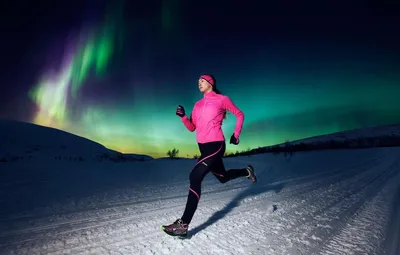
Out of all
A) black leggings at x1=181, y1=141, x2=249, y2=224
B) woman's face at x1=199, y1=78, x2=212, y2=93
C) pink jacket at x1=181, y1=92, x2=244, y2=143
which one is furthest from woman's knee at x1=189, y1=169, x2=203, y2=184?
woman's face at x1=199, y1=78, x2=212, y2=93

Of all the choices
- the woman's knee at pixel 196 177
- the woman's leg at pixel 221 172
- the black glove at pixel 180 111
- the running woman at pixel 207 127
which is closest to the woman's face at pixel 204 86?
the running woman at pixel 207 127

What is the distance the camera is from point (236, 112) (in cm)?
332

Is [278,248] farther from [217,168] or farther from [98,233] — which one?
[98,233]

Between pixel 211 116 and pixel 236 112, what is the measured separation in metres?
0.44

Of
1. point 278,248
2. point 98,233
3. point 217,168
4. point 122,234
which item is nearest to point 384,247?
point 278,248

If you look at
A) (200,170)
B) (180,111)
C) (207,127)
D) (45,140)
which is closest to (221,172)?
(200,170)

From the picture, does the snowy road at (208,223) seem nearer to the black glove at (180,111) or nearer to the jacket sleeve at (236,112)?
the jacket sleeve at (236,112)

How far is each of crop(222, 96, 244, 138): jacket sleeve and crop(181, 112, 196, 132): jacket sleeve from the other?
1.70 feet

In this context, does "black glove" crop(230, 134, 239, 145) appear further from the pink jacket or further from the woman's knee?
the woman's knee

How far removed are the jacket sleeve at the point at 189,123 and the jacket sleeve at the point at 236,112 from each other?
519 mm

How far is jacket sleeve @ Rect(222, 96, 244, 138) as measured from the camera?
323 centimetres

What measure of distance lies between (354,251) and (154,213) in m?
2.64

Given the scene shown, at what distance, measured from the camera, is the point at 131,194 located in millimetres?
5113

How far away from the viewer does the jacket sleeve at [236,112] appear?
323 centimetres
